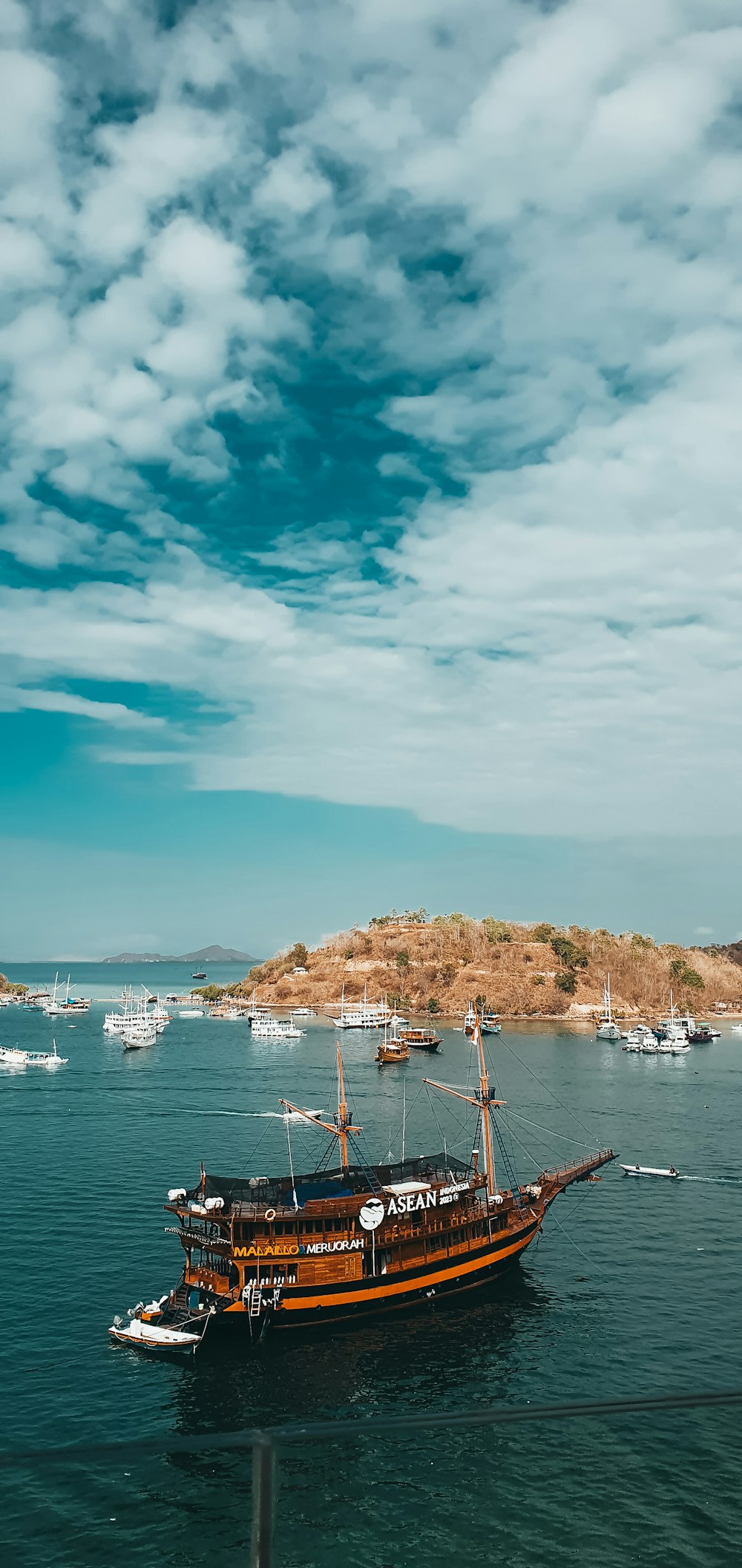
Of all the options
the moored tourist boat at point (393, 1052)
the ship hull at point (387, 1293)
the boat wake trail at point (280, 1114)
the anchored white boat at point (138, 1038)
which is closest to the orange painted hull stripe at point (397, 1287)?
the ship hull at point (387, 1293)

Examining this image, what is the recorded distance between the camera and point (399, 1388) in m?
A: 43.7

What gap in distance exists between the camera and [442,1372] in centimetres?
4556

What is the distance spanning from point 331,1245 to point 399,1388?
8.23 meters

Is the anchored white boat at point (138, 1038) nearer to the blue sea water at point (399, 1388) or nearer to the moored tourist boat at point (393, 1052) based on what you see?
the moored tourist boat at point (393, 1052)

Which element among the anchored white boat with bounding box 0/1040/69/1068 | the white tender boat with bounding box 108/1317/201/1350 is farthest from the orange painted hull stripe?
the anchored white boat with bounding box 0/1040/69/1068

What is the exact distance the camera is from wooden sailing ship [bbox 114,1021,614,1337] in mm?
48844

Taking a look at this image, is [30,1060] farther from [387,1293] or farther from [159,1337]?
[387,1293]

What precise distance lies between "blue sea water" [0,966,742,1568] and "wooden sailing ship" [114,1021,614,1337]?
5.09 feet

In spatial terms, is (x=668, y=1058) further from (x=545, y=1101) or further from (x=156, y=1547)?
(x=156, y=1547)

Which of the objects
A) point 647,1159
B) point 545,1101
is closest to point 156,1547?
point 647,1159

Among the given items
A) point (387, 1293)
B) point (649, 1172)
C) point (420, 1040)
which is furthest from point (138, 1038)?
point (387, 1293)

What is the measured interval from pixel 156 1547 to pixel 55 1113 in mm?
84290

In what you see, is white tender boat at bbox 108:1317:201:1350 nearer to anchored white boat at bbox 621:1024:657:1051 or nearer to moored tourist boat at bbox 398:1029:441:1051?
moored tourist boat at bbox 398:1029:441:1051

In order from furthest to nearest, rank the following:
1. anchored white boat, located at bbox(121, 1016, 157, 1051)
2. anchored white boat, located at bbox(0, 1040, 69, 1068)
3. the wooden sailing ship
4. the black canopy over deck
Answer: anchored white boat, located at bbox(121, 1016, 157, 1051) → anchored white boat, located at bbox(0, 1040, 69, 1068) → the black canopy over deck → the wooden sailing ship
